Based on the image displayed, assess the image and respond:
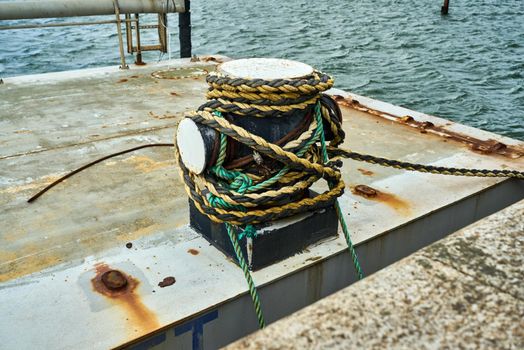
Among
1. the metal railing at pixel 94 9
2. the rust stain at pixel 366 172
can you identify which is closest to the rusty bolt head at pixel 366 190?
the rust stain at pixel 366 172

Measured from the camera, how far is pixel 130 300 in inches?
88.3

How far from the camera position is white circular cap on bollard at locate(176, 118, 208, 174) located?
7.43 ft

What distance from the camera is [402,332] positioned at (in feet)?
4.35

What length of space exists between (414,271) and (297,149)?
913mm

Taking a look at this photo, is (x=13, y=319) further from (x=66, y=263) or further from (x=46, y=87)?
(x=46, y=87)

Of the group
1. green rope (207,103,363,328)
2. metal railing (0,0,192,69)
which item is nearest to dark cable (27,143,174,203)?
green rope (207,103,363,328)

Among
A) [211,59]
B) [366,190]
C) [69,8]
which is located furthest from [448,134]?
[69,8]

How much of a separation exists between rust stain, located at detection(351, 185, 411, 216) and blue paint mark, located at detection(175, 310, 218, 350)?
1.38 m

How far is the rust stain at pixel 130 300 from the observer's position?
2107 millimetres

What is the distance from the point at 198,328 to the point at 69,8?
555 cm

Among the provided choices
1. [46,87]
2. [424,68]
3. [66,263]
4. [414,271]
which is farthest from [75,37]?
[414,271]

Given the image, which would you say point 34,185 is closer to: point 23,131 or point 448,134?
point 23,131

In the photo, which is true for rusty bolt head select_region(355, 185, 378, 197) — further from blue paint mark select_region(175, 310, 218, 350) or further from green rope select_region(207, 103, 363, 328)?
blue paint mark select_region(175, 310, 218, 350)

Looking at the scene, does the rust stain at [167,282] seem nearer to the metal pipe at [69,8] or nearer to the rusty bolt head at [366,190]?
the rusty bolt head at [366,190]
